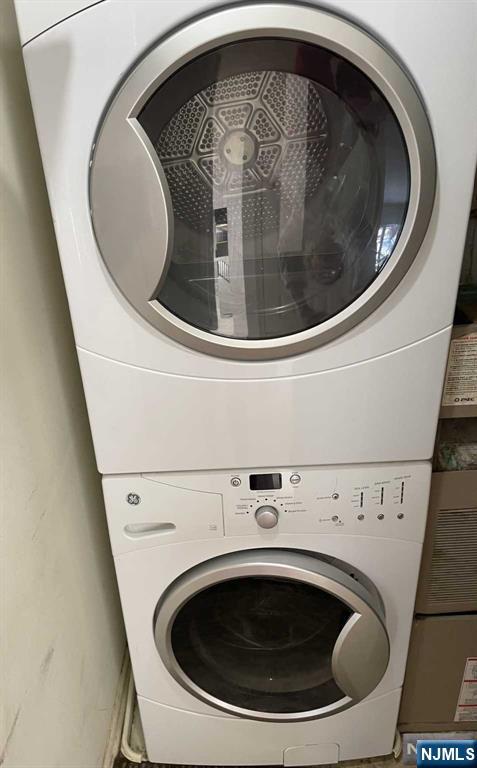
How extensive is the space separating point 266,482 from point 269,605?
278 millimetres

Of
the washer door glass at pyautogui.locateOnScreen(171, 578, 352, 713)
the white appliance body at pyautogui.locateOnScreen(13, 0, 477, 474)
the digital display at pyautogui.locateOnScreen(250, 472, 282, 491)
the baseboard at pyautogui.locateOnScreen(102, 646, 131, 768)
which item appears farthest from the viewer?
the baseboard at pyautogui.locateOnScreen(102, 646, 131, 768)

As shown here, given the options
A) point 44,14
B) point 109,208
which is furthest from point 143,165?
point 44,14

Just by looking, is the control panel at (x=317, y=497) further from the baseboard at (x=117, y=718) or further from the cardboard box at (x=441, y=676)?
the baseboard at (x=117, y=718)

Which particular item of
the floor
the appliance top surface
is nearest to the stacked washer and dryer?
the appliance top surface

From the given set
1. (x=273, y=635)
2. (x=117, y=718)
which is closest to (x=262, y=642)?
(x=273, y=635)

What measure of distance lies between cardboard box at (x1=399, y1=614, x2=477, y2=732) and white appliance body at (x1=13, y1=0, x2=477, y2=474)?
0.42 m

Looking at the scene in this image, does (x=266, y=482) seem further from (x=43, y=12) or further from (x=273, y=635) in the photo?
(x=43, y=12)

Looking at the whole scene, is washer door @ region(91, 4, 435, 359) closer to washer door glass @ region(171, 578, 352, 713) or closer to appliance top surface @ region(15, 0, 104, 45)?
appliance top surface @ region(15, 0, 104, 45)

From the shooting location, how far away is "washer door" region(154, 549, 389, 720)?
3.20 feet

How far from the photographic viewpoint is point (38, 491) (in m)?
0.85

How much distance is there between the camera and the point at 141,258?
0.75 m

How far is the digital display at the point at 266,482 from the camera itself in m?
0.93

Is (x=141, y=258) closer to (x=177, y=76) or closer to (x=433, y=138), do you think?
(x=177, y=76)

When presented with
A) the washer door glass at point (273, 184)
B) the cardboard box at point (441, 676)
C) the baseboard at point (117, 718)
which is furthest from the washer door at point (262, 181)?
the baseboard at point (117, 718)
